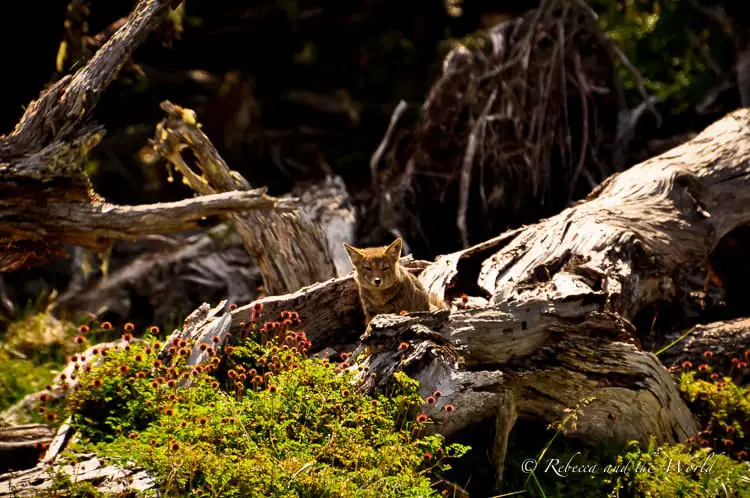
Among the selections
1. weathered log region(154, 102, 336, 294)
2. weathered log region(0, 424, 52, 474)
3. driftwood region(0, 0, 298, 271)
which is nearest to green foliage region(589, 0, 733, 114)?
weathered log region(154, 102, 336, 294)

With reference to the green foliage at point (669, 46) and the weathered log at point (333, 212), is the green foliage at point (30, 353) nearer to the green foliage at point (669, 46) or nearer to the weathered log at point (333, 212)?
the weathered log at point (333, 212)

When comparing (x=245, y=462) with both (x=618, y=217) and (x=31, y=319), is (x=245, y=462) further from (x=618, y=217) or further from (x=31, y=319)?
(x=31, y=319)

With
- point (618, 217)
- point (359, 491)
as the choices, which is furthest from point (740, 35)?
point (359, 491)

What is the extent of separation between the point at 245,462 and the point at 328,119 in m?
11.4

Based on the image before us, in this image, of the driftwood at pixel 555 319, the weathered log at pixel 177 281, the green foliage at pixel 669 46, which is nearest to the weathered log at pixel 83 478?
the driftwood at pixel 555 319

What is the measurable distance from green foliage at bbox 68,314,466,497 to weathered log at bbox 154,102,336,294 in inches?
90.7

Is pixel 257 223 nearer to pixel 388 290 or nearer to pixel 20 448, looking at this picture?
pixel 388 290

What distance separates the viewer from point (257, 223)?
866 centimetres

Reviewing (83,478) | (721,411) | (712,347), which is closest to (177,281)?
(83,478)

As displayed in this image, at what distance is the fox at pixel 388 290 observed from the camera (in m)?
6.93

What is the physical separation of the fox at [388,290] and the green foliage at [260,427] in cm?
85

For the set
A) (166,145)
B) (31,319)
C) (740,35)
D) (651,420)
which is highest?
(166,145)

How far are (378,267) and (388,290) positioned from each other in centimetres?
22

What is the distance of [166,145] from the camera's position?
8.67 m
